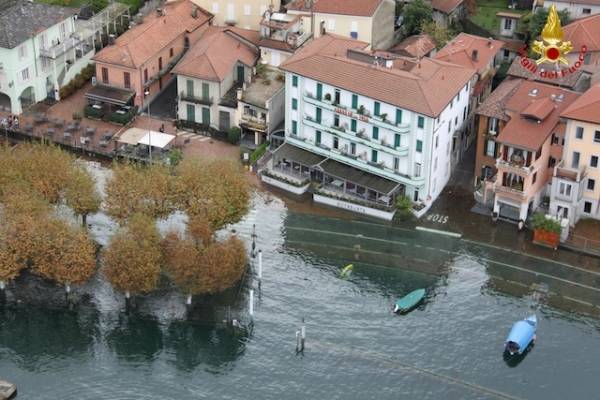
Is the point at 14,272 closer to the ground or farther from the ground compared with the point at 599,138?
closer to the ground

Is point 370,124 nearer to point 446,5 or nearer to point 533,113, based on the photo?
point 533,113

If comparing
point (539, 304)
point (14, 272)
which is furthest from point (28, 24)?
point (539, 304)

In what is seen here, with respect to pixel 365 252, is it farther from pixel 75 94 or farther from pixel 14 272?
pixel 75 94

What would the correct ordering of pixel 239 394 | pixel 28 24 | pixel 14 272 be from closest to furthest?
1. pixel 239 394
2. pixel 14 272
3. pixel 28 24

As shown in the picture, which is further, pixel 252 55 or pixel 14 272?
pixel 252 55

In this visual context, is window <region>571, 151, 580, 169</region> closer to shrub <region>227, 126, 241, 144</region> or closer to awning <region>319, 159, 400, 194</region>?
awning <region>319, 159, 400, 194</region>

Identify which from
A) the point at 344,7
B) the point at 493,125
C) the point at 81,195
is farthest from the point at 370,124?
the point at 81,195

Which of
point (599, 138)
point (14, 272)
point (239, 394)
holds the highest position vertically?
point (599, 138)
